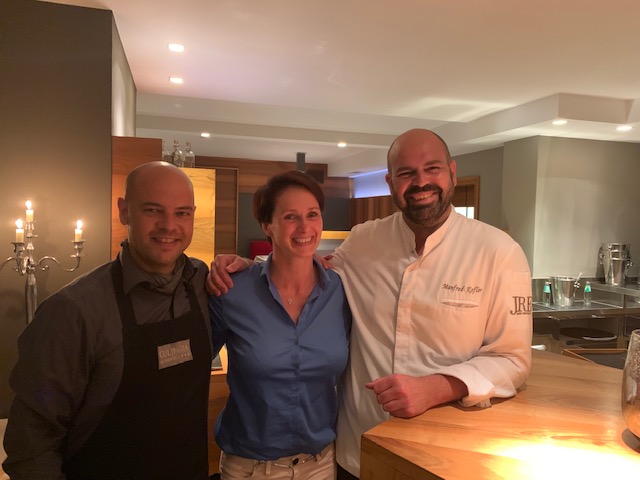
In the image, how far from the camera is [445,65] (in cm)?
308

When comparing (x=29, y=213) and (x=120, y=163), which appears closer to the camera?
(x=29, y=213)

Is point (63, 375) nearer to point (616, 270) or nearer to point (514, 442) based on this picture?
point (514, 442)

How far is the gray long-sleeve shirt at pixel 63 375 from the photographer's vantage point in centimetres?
98

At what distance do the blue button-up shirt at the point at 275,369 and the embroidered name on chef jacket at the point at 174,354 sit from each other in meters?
0.17

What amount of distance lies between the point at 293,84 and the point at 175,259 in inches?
101

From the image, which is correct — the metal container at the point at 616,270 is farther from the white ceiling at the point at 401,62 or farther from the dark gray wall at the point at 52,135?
the dark gray wall at the point at 52,135

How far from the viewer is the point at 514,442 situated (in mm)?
748

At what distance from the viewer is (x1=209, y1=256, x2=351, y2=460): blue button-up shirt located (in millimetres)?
1264

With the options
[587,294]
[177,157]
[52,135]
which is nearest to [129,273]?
[52,135]

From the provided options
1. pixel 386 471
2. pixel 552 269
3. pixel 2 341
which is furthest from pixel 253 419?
pixel 552 269

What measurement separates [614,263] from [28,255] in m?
4.86

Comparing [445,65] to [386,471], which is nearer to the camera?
[386,471]

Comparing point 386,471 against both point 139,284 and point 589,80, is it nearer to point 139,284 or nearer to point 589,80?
point 139,284

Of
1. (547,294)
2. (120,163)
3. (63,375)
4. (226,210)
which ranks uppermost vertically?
(120,163)
